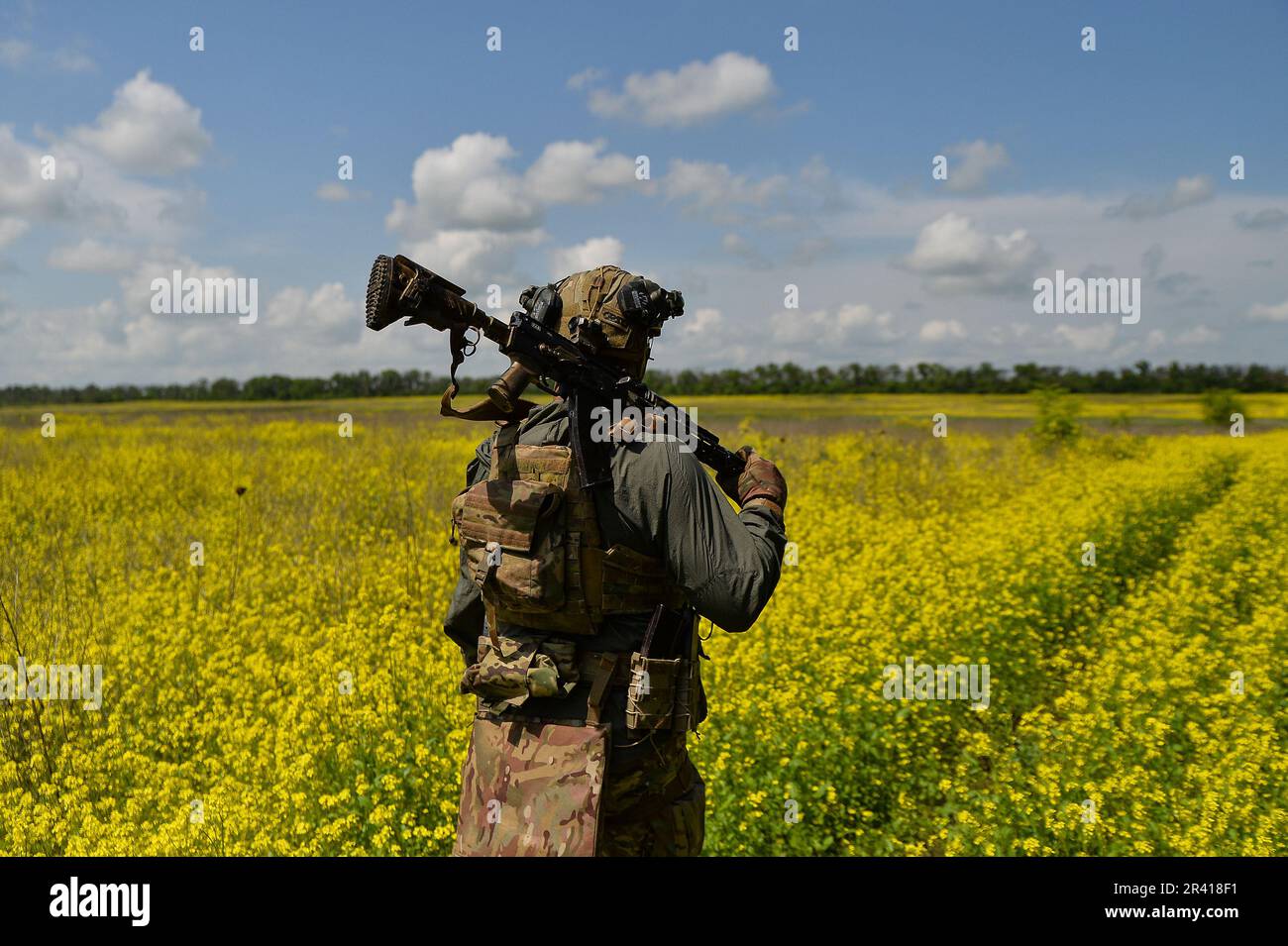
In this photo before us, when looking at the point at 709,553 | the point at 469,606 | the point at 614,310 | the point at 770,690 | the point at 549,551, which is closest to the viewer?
the point at 709,553

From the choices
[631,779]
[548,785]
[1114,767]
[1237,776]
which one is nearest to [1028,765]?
[1114,767]

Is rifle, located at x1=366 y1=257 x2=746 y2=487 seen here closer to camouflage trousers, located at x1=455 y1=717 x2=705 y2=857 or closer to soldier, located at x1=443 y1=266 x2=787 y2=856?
soldier, located at x1=443 y1=266 x2=787 y2=856

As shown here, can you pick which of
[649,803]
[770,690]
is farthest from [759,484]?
[770,690]

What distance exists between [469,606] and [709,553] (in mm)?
945

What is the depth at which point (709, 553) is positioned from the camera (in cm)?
201

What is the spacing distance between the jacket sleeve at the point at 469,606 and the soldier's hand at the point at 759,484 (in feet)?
2.62

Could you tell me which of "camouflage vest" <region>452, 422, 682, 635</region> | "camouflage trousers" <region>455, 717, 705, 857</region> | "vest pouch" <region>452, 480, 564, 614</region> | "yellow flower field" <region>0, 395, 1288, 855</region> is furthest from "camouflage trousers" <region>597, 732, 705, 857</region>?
"yellow flower field" <region>0, 395, 1288, 855</region>

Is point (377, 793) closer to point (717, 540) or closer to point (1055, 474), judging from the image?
point (717, 540)

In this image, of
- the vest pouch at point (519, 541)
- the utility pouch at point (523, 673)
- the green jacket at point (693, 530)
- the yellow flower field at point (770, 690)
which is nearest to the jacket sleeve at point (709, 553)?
the green jacket at point (693, 530)

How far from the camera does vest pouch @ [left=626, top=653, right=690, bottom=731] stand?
2152mm

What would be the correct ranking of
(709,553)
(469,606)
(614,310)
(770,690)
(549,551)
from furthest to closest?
(770,690) < (469,606) < (614,310) < (549,551) < (709,553)

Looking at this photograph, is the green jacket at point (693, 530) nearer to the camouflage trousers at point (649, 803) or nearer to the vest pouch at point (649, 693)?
the vest pouch at point (649, 693)

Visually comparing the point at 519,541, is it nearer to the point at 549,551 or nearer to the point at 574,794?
the point at 549,551

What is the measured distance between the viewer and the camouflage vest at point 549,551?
6.95 feet
